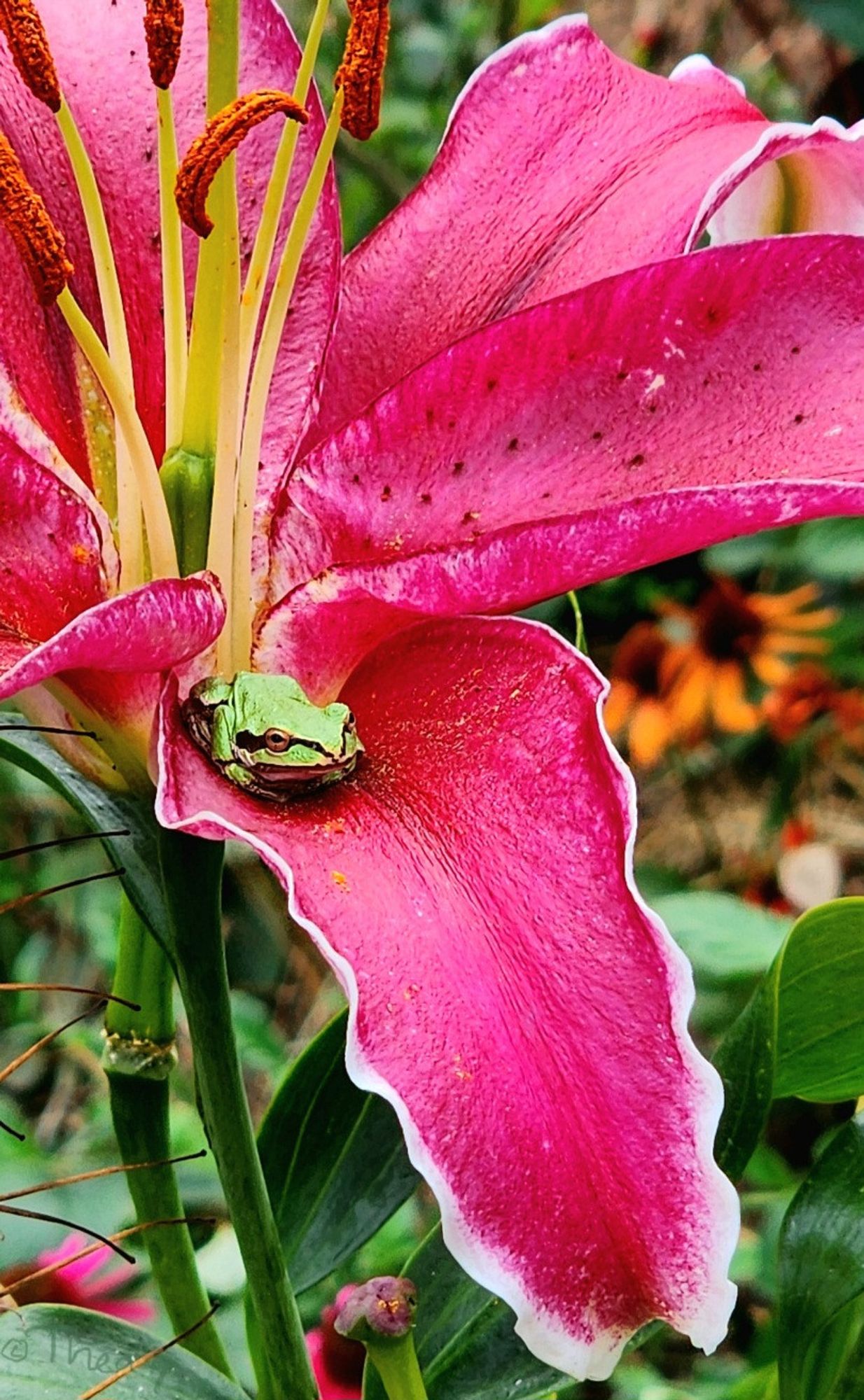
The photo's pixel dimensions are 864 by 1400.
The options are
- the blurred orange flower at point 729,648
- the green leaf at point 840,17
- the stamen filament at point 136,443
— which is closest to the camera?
the stamen filament at point 136,443

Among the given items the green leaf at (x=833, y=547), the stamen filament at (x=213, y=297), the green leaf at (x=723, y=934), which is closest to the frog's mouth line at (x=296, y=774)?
the stamen filament at (x=213, y=297)

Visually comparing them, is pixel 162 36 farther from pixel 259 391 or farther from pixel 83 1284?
pixel 83 1284

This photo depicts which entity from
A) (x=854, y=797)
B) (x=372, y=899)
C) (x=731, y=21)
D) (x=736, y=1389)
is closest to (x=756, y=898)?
(x=854, y=797)

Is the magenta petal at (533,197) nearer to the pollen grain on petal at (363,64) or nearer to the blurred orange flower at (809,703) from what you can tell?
the pollen grain on petal at (363,64)

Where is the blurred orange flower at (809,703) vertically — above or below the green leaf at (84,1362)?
below

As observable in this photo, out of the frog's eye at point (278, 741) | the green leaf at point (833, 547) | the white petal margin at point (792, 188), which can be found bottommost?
the green leaf at point (833, 547)

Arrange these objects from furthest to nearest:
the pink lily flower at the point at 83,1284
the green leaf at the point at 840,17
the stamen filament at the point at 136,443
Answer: the green leaf at the point at 840,17, the pink lily flower at the point at 83,1284, the stamen filament at the point at 136,443
